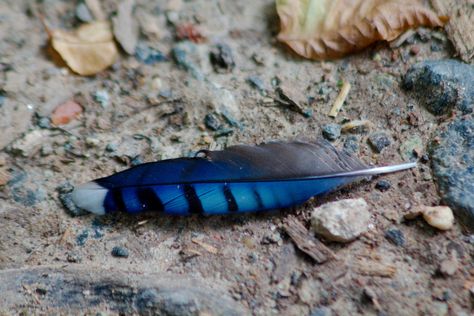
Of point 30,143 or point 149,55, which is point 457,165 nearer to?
point 149,55

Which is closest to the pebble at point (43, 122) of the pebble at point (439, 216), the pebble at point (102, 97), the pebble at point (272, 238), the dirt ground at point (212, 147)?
the dirt ground at point (212, 147)

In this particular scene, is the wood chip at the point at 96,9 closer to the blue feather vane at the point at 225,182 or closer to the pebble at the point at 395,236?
the blue feather vane at the point at 225,182

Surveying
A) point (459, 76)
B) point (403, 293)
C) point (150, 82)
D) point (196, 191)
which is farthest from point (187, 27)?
point (403, 293)

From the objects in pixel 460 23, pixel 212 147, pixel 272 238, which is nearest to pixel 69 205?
pixel 212 147

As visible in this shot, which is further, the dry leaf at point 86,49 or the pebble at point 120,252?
the dry leaf at point 86,49

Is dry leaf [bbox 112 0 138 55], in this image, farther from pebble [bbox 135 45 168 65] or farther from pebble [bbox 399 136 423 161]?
pebble [bbox 399 136 423 161]

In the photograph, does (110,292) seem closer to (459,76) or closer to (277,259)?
(277,259)
